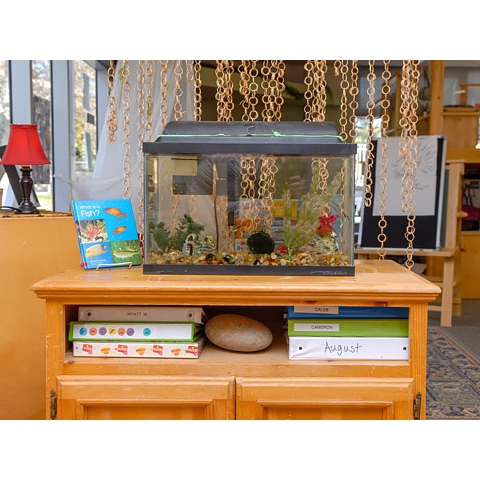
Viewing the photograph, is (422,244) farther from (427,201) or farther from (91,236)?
(91,236)

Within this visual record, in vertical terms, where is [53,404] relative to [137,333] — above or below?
below

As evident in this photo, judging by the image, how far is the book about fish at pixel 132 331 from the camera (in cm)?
158

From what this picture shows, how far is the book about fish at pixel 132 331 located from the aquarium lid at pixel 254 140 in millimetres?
504

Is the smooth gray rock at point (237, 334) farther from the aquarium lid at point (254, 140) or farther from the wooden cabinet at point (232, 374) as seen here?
the aquarium lid at point (254, 140)

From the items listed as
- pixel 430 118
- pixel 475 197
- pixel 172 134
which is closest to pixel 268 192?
pixel 172 134

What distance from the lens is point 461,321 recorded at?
4.41 m

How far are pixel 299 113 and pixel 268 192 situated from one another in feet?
15.3

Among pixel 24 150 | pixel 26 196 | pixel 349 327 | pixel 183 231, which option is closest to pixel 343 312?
pixel 349 327

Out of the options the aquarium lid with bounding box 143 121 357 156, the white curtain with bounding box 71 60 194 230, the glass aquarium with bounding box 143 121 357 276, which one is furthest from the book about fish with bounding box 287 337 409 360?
the white curtain with bounding box 71 60 194 230

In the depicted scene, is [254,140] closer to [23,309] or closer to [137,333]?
[137,333]

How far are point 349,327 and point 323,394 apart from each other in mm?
202

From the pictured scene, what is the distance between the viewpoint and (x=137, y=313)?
1600mm

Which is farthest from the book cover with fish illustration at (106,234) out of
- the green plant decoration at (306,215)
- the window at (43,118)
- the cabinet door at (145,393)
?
the window at (43,118)

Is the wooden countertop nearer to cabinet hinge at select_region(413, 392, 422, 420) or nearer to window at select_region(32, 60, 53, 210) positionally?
cabinet hinge at select_region(413, 392, 422, 420)
